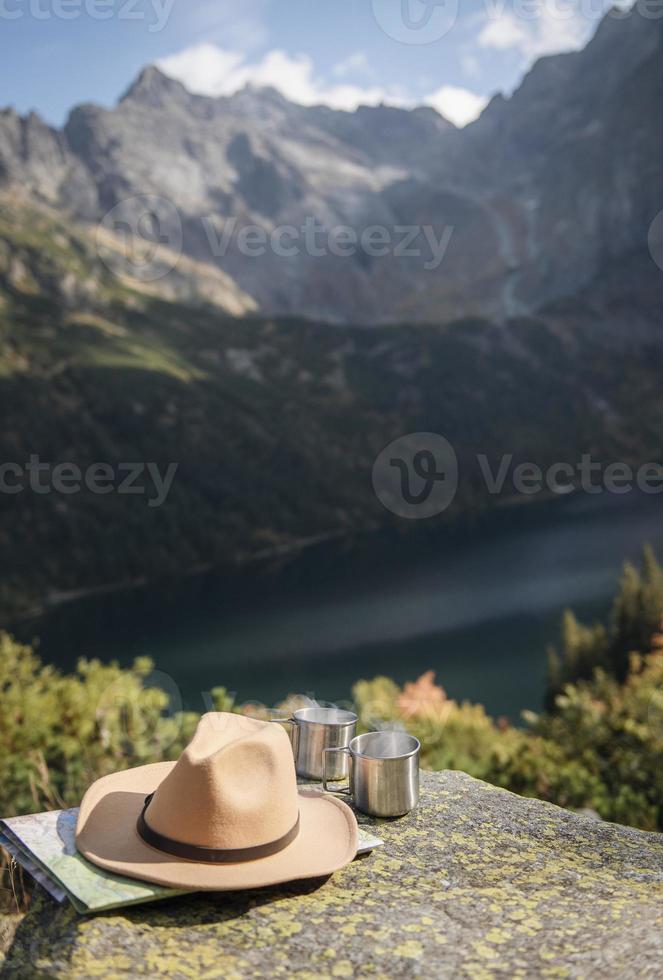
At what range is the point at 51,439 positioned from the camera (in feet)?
543

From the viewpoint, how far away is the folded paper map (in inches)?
108

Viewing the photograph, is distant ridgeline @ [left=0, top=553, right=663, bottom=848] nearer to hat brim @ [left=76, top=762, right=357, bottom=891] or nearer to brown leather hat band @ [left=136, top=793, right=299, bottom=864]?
hat brim @ [left=76, top=762, right=357, bottom=891]

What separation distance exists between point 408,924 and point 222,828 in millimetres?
725

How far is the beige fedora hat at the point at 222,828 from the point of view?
9.32 ft

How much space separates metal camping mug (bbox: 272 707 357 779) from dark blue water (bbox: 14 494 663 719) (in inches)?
1703

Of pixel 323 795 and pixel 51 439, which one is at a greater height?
pixel 51 439

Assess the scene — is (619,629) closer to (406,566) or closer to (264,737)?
(264,737)

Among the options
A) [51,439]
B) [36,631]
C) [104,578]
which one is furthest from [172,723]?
[51,439]

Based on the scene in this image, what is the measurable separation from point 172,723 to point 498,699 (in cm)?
4771

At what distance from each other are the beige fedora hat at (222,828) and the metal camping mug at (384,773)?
1.48 ft

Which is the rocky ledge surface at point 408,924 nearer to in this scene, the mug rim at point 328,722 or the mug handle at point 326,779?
the mug handle at point 326,779

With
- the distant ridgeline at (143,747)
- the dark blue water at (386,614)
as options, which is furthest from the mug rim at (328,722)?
the dark blue water at (386,614)

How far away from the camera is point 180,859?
2871 mm

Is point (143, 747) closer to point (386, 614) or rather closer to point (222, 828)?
point (222, 828)
